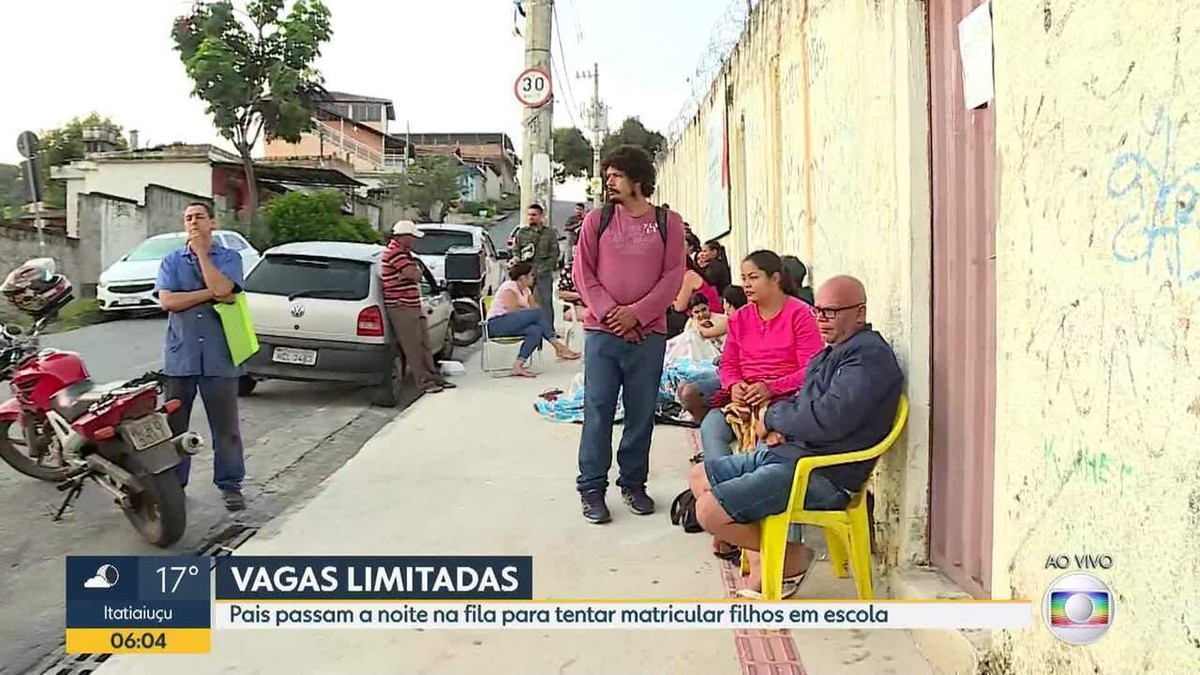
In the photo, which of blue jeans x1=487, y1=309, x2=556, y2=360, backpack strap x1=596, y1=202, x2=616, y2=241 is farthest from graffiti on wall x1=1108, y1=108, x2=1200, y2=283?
blue jeans x1=487, y1=309, x2=556, y2=360

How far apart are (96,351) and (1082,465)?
40.6 ft

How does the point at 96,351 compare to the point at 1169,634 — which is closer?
the point at 1169,634

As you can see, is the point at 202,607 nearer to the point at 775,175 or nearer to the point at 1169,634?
the point at 1169,634

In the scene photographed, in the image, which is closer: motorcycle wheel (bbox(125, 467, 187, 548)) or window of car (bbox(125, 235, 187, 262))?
motorcycle wheel (bbox(125, 467, 187, 548))

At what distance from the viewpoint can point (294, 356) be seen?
30.6 ft

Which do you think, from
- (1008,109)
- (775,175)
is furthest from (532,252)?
(1008,109)

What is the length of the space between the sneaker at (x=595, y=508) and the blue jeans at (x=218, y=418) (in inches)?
75.5

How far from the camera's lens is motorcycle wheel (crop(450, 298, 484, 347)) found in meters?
13.3

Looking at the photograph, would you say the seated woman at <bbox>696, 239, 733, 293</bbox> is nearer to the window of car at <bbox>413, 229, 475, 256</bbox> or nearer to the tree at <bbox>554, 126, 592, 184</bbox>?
the window of car at <bbox>413, 229, 475, 256</bbox>

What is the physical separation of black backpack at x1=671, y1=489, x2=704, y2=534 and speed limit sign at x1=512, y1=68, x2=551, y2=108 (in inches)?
397

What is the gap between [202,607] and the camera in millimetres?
4242

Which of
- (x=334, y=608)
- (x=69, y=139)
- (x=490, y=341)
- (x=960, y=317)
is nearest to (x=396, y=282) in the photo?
(x=490, y=341)

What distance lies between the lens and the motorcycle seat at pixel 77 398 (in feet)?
17.7

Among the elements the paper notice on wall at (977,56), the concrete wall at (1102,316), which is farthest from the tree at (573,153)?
the concrete wall at (1102,316)
